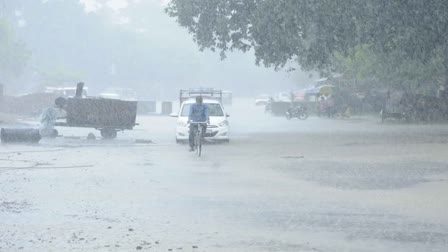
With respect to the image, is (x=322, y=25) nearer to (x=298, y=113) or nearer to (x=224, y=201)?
(x=224, y=201)

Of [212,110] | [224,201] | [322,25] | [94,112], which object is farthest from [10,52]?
[224,201]

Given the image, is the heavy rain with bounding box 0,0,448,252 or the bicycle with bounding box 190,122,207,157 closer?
the heavy rain with bounding box 0,0,448,252

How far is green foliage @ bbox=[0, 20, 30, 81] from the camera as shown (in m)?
80.1

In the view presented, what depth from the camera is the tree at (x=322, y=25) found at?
89.5ft

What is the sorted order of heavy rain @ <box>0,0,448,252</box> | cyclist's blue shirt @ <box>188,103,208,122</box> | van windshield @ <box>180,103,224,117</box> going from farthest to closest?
van windshield @ <box>180,103,224,117</box>, cyclist's blue shirt @ <box>188,103,208,122</box>, heavy rain @ <box>0,0,448,252</box>

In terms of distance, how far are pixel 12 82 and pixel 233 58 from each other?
69.3 metres

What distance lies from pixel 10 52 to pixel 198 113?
62105 millimetres

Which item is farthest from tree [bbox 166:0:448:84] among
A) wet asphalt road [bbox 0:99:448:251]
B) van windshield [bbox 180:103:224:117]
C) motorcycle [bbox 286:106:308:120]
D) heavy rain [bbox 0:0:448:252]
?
motorcycle [bbox 286:106:308:120]

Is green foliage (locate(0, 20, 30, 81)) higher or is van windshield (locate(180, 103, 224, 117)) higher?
green foliage (locate(0, 20, 30, 81))

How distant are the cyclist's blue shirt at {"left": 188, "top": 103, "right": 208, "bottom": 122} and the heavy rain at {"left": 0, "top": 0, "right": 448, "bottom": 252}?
3 centimetres

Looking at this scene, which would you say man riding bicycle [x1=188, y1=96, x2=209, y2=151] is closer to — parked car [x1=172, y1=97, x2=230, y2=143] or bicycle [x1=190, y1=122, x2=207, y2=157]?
bicycle [x1=190, y1=122, x2=207, y2=157]

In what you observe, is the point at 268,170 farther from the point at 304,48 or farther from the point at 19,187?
the point at 304,48

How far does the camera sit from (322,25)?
28828mm

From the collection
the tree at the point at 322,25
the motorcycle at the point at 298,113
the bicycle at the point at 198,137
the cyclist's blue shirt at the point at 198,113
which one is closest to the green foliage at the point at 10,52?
the motorcycle at the point at 298,113
